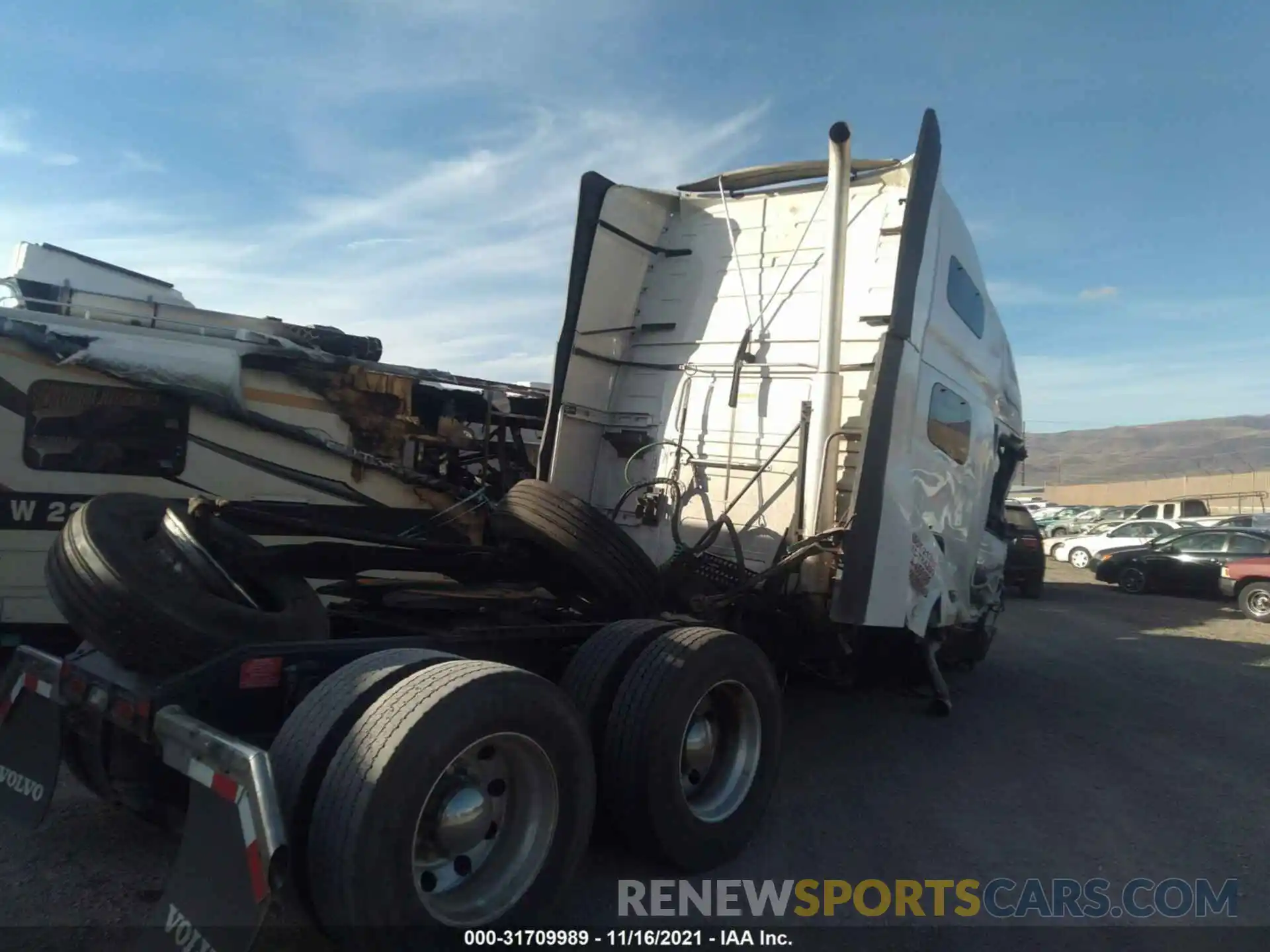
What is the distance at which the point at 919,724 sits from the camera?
6926mm

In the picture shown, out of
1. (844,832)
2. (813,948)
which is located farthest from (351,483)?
(813,948)

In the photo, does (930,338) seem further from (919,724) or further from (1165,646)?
(1165,646)

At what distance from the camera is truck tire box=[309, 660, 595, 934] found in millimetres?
2699

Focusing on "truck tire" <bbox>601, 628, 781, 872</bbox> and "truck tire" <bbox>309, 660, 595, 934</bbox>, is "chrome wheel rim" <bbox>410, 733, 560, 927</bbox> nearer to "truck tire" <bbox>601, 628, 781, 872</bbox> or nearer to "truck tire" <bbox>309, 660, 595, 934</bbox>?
"truck tire" <bbox>309, 660, 595, 934</bbox>

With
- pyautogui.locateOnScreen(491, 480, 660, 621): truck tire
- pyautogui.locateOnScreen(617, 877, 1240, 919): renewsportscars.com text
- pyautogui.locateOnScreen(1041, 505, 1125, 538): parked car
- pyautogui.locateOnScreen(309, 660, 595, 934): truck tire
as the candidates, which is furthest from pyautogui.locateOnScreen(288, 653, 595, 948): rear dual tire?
pyautogui.locateOnScreen(1041, 505, 1125, 538): parked car

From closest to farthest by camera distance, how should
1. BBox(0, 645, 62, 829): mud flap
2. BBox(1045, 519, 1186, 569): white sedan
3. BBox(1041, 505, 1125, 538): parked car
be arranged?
1. BBox(0, 645, 62, 829): mud flap
2. BBox(1045, 519, 1186, 569): white sedan
3. BBox(1041, 505, 1125, 538): parked car

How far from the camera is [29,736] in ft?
12.1

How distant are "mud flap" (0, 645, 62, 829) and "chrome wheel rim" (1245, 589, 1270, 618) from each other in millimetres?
17307

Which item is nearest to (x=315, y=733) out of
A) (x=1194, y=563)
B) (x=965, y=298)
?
(x=965, y=298)

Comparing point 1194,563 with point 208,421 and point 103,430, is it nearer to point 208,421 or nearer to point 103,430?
point 208,421

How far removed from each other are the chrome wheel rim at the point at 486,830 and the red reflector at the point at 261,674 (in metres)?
0.84

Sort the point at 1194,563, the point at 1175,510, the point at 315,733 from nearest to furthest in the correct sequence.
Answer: the point at 315,733
the point at 1194,563
the point at 1175,510

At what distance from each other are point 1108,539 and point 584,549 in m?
23.3

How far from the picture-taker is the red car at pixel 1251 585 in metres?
15.3
